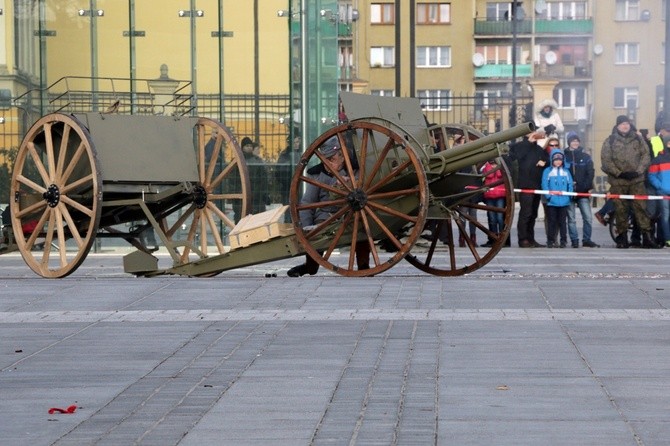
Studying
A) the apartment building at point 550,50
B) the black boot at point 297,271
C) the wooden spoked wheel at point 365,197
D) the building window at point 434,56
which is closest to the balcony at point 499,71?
the apartment building at point 550,50

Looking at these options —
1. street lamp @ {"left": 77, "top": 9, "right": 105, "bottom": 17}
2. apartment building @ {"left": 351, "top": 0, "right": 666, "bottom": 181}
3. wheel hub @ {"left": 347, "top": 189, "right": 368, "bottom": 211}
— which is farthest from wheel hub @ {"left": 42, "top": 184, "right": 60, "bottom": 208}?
apartment building @ {"left": 351, "top": 0, "right": 666, "bottom": 181}

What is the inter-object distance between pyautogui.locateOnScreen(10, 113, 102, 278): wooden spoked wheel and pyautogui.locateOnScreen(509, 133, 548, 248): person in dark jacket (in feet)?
28.6

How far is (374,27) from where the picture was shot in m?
86.8

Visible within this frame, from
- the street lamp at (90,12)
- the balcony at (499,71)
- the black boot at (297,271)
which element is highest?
the balcony at (499,71)

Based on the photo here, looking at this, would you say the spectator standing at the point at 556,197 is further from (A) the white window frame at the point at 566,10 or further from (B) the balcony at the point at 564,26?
(A) the white window frame at the point at 566,10

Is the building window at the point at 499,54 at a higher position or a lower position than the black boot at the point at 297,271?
higher

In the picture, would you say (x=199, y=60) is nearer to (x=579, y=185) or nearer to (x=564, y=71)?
(x=579, y=185)

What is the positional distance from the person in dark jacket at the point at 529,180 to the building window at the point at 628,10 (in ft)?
221

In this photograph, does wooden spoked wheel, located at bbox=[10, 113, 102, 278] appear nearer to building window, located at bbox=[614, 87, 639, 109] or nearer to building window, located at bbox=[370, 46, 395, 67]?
building window, located at bbox=[370, 46, 395, 67]

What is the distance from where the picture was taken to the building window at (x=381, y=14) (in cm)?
8650

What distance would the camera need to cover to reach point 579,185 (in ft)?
80.3

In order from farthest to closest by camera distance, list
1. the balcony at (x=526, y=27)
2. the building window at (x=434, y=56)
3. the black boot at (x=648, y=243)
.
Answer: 1. the balcony at (x=526, y=27)
2. the building window at (x=434, y=56)
3. the black boot at (x=648, y=243)

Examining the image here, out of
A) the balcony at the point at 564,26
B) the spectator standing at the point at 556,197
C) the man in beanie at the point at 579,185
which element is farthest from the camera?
the balcony at the point at 564,26

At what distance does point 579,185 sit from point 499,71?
6555 cm
